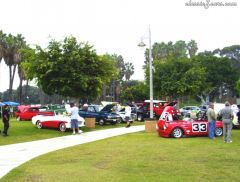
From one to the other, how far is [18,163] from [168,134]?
875 cm

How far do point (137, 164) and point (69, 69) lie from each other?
52.4 feet

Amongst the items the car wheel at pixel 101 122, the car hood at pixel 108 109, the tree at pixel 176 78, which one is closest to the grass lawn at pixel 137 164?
the car wheel at pixel 101 122

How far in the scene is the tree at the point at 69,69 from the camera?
86.0 ft

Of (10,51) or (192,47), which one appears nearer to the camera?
(10,51)

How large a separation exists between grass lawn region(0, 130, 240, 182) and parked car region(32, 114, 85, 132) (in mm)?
8031

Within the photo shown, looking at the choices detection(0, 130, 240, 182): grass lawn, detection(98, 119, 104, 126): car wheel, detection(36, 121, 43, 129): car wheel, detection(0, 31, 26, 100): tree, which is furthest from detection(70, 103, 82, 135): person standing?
detection(0, 31, 26, 100): tree

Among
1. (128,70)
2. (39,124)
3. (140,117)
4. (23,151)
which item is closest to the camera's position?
(23,151)

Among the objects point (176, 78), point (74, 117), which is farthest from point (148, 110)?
point (176, 78)

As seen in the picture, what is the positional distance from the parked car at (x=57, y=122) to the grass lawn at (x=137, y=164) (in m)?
8.03

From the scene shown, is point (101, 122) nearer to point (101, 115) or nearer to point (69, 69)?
point (101, 115)

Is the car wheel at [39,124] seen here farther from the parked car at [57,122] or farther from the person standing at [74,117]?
the person standing at [74,117]

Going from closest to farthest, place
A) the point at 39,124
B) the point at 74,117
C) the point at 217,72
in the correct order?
1. the point at 74,117
2. the point at 39,124
3. the point at 217,72

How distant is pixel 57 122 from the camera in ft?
79.1

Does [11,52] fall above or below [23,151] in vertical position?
above
